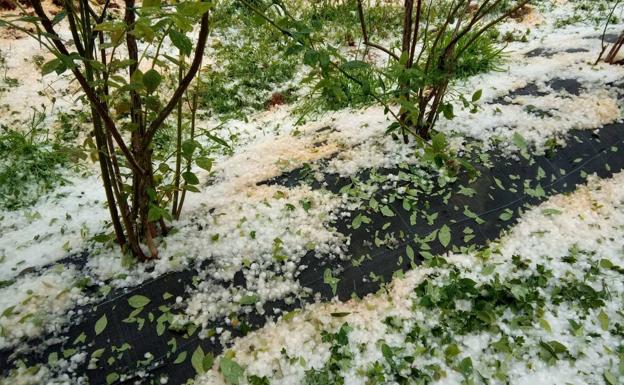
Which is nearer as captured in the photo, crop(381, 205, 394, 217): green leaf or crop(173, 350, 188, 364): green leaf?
crop(173, 350, 188, 364): green leaf

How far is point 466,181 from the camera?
8.18ft

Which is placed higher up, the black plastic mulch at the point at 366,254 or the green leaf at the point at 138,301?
the green leaf at the point at 138,301

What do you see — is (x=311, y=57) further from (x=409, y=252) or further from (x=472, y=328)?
(x=472, y=328)

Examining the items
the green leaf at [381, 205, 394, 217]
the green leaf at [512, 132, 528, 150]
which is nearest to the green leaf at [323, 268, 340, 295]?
the green leaf at [381, 205, 394, 217]

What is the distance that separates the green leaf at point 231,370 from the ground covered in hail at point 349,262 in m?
0.01

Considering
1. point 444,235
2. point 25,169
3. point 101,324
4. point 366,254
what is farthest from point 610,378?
point 25,169

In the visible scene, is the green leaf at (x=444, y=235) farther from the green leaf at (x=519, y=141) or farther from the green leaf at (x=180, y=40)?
the green leaf at (x=180, y=40)

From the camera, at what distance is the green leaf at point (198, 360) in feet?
5.59

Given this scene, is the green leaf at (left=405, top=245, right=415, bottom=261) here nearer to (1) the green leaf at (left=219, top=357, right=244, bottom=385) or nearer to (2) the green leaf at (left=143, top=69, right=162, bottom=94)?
(1) the green leaf at (left=219, top=357, right=244, bottom=385)

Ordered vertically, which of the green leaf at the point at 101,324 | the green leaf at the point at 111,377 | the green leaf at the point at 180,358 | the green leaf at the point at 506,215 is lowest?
the green leaf at the point at 506,215

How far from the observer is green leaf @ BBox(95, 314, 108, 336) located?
5.86ft

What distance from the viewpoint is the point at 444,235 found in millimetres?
2227

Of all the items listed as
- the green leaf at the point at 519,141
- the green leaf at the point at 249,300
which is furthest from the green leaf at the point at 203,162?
the green leaf at the point at 519,141

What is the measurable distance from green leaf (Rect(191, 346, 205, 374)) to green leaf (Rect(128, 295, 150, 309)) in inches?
14.4
